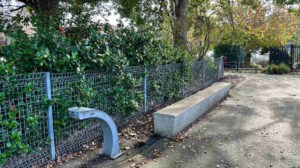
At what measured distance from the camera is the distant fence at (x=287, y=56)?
14.8m

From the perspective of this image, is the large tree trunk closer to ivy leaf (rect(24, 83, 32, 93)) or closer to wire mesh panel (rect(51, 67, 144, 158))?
wire mesh panel (rect(51, 67, 144, 158))

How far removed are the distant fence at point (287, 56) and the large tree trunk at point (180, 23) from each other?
363 inches

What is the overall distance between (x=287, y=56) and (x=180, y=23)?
10004mm

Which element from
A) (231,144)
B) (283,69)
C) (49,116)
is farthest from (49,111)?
(283,69)

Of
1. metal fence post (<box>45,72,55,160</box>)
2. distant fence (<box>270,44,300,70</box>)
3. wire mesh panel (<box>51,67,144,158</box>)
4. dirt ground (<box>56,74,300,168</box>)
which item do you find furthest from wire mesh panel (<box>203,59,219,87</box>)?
metal fence post (<box>45,72,55,160</box>)

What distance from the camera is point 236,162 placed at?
10.8ft

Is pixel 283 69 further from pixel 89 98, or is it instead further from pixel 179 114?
pixel 89 98

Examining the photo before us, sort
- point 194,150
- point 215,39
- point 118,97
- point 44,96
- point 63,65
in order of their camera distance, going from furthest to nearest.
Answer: point 215,39 → point 118,97 → point 194,150 → point 63,65 → point 44,96

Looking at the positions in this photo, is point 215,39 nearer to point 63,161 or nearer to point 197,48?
point 197,48

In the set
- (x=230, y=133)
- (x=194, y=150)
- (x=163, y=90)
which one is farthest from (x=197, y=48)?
(x=194, y=150)

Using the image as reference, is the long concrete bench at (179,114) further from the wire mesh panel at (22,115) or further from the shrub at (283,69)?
the shrub at (283,69)

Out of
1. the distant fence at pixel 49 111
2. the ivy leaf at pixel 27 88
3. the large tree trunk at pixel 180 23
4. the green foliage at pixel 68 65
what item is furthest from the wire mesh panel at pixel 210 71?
the ivy leaf at pixel 27 88

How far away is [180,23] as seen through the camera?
9.02 meters

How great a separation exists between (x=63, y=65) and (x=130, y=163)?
171 centimetres
